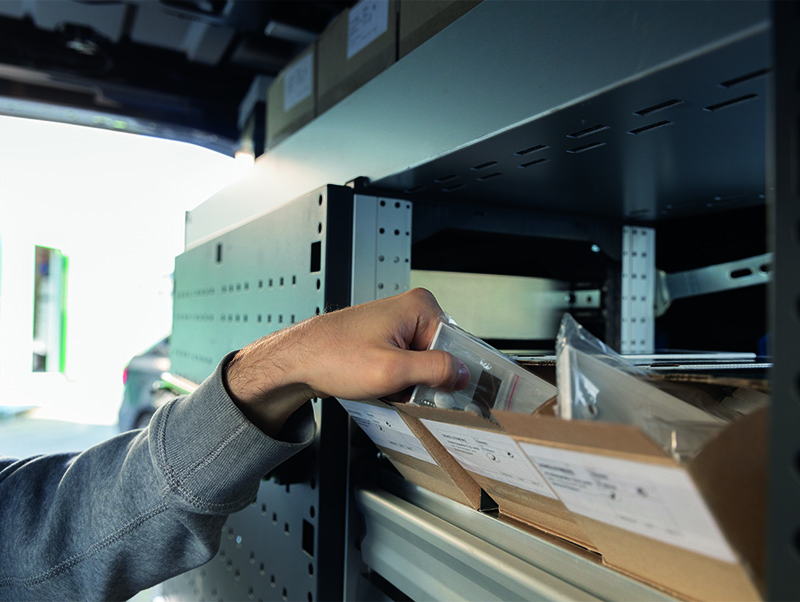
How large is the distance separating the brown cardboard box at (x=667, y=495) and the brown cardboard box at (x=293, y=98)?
0.80 m

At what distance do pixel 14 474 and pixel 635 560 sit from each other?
0.79 meters

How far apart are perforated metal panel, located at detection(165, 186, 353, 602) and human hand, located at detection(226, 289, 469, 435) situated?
4.3 inches

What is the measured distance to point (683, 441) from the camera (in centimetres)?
32

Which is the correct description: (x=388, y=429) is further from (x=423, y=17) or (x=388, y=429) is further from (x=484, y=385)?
(x=423, y=17)

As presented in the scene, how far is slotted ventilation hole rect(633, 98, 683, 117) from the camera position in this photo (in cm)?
41

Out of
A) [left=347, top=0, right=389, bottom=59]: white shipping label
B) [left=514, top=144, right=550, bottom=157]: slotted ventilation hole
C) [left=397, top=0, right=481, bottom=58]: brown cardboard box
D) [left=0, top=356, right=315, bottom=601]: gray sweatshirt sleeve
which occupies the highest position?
A: [left=347, top=0, right=389, bottom=59]: white shipping label

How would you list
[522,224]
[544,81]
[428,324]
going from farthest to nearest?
[522,224] < [428,324] < [544,81]

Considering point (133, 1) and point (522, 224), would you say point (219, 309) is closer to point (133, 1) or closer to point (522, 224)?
point (522, 224)

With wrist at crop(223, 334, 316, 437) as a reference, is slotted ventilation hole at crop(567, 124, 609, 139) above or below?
above

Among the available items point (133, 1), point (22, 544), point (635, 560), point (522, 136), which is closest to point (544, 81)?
point (522, 136)

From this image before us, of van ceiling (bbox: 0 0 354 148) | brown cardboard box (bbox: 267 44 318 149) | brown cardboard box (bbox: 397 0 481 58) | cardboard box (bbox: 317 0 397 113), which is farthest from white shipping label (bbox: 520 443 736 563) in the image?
van ceiling (bbox: 0 0 354 148)

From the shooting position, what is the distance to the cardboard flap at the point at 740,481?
0.87ft

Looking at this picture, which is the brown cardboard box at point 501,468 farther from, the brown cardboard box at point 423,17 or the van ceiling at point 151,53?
the van ceiling at point 151,53

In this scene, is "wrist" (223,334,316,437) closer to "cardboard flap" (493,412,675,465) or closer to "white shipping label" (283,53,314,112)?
"cardboard flap" (493,412,675,465)
